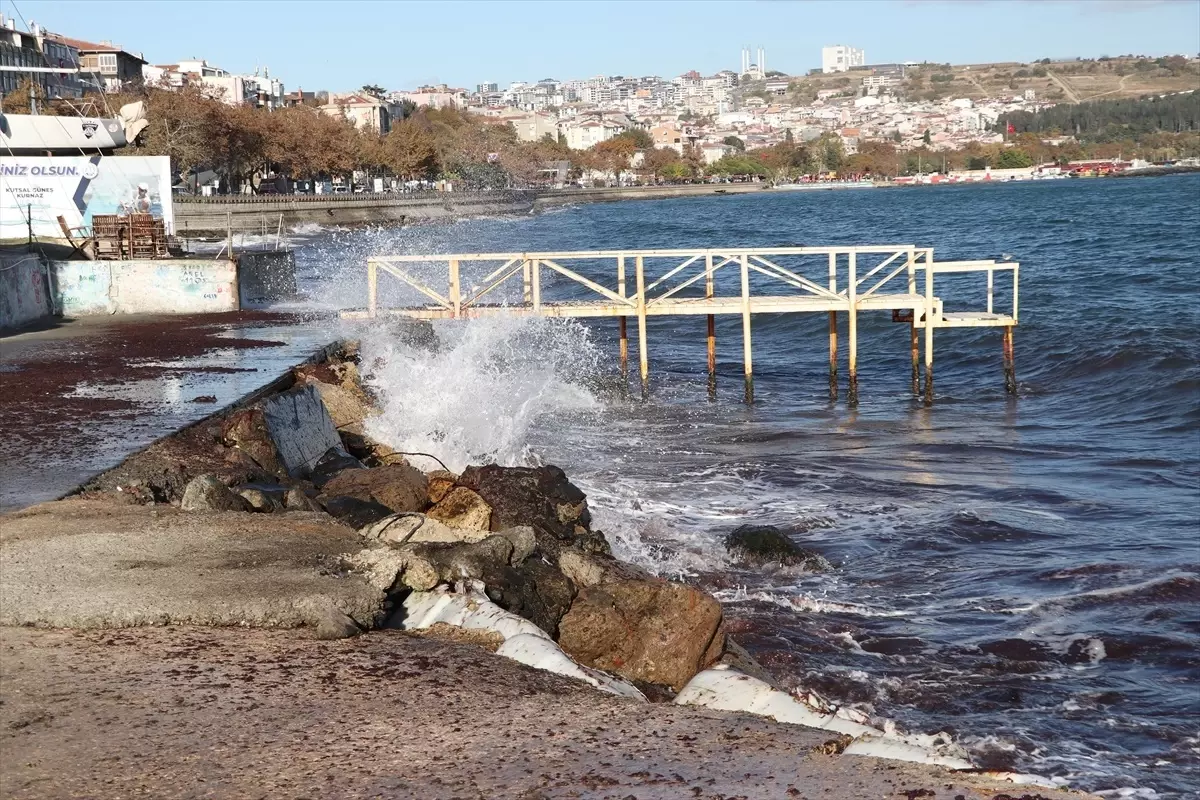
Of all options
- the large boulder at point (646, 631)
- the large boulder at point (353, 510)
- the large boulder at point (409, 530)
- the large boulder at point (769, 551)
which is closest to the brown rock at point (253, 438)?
the large boulder at point (353, 510)

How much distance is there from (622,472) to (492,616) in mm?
9244

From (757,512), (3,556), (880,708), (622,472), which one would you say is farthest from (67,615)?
(622,472)

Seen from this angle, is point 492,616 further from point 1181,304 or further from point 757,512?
point 1181,304

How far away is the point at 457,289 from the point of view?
2152 centimetres

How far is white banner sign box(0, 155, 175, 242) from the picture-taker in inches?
966

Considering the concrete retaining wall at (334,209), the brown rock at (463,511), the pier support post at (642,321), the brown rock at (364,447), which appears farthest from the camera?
the concrete retaining wall at (334,209)

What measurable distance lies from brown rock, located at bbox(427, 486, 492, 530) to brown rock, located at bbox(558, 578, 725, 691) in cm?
203

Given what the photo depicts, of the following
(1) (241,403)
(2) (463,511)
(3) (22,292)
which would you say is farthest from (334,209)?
(2) (463,511)

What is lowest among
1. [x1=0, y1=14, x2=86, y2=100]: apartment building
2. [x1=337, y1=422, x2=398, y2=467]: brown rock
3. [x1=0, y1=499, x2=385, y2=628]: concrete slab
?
[x1=337, y1=422, x2=398, y2=467]: brown rock

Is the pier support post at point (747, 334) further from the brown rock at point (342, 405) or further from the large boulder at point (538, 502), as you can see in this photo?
the large boulder at point (538, 502)

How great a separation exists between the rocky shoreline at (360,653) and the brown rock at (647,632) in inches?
0.5

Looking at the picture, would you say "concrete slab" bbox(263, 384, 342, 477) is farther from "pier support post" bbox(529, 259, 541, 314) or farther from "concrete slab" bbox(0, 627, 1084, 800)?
"pier support post" bbox(529, 259, 541, 314)

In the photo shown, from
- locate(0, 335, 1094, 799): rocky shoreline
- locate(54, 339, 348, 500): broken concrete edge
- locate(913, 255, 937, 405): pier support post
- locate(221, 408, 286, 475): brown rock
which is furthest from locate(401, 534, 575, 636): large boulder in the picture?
locate(913, 255, 937, 405): pier support post

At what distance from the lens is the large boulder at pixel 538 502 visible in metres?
10.4
